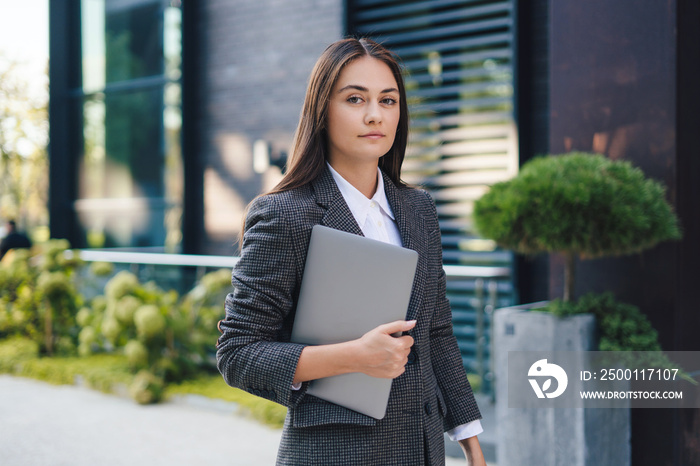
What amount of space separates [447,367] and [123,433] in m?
4.08

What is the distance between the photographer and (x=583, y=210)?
10.4 ft

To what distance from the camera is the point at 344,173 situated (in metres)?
1.55

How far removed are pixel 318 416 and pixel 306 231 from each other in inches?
15.0

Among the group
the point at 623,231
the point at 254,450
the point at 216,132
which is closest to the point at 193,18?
the point at 216,132

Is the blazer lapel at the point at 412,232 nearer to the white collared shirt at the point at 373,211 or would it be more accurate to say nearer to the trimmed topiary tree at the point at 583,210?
the white collared shirt at the point at 373,211

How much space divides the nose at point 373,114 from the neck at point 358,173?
0.42 feet

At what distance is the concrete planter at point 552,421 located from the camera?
10.6 ft

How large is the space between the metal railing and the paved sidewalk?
1387 millimetres

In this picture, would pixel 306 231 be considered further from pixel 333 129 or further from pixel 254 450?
pixel 254 450

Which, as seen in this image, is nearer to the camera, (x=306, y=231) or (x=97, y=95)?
(x=306, y=231)

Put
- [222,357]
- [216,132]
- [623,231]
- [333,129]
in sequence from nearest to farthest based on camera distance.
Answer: [222,357], [333,129], [623,231], [216,132]

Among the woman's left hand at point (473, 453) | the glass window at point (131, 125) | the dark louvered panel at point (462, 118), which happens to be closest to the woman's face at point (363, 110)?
the woman's left hand at point (473, 453)

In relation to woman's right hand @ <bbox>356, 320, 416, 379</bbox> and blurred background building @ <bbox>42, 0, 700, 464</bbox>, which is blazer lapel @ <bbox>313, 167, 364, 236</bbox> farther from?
blurred background building @ <bbox>42, 0, 700, 464</bbox>

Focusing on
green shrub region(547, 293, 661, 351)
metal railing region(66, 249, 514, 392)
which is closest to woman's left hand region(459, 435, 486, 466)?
green shrub region(547, 293, 661, 351)
